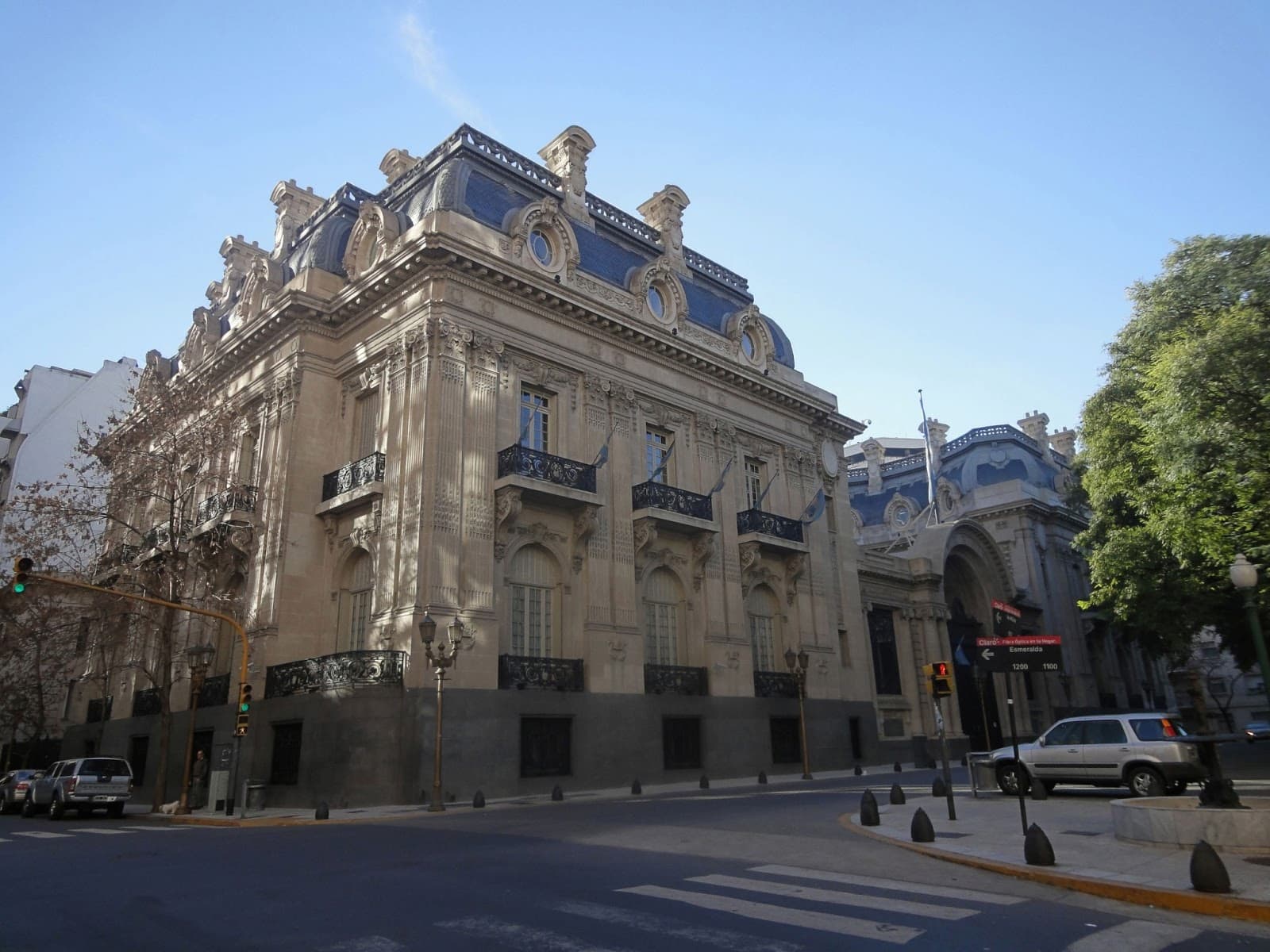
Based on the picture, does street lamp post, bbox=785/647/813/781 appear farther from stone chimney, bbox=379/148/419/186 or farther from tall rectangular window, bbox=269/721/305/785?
stone chimney, bbox=379/148/419/186

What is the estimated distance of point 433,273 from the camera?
80.2 ft

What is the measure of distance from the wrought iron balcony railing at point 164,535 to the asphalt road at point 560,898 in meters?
12.7

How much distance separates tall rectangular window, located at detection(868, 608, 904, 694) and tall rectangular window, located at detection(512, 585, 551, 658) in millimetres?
18974

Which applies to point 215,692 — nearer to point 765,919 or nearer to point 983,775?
point 983,775

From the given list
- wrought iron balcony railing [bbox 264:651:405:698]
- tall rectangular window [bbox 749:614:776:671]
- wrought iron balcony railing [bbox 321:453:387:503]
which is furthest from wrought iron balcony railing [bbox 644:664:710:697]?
wrought iron balcony railing [bbox 321:453:387:503]

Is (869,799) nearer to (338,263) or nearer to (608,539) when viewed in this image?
(608,539)

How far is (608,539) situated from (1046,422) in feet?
158

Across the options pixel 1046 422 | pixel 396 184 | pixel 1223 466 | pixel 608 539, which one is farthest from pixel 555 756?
pixel 1046 422

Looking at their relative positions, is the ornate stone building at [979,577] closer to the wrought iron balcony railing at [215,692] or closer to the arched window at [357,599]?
the arched window at [357,599]

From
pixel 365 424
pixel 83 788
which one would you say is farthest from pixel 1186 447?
pixel 83 788

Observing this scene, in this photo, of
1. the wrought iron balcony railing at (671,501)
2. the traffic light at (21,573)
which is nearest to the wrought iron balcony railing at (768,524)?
the wrought iron balcony railing at (671,501)

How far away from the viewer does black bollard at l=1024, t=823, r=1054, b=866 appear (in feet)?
30.6

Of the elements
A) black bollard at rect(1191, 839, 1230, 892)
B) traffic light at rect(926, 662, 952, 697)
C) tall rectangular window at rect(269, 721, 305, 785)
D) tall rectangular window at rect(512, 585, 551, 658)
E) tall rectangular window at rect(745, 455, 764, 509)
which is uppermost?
tall rectangular window at rect(745, 455, 764, 509)

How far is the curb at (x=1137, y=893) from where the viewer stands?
735 centimetres
